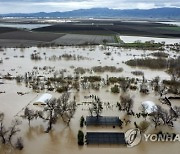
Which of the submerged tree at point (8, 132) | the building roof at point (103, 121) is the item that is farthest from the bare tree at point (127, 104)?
the submerged tree at point (8, 132)

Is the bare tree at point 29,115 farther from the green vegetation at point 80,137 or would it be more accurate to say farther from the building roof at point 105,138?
the building roof at point 105,138

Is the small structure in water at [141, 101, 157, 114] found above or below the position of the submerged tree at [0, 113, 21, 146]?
above

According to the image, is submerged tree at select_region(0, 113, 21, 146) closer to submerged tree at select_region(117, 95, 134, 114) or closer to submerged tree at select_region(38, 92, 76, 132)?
submerged tree at select_region(38, 92, 76, 132)

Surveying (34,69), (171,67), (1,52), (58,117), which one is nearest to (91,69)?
(34,69)

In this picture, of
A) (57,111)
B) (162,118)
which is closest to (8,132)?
(57,111)

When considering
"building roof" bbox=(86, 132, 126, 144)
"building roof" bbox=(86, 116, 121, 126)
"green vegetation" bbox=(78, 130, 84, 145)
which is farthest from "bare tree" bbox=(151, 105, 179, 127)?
"green vegetation" bbox=(78, 130, 84, 145)
